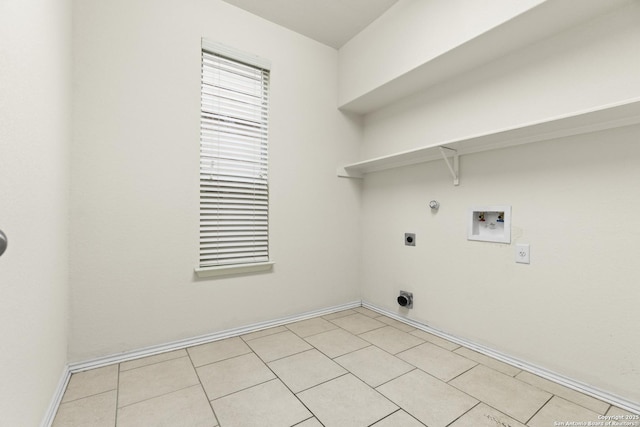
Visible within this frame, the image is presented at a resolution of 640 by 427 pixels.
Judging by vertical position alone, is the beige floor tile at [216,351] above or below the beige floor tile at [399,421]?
below

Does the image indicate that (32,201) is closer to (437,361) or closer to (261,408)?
(261,408)

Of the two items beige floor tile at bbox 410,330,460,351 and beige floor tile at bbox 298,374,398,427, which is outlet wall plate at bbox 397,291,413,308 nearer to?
beige floor tile at bbox 410,330,460,351

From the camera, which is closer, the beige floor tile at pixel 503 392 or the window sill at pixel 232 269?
the beige floor tile at pixel 503 392

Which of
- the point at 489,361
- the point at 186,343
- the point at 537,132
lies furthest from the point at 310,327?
the point at 537,132

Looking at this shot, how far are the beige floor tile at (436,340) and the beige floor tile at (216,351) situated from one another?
1.30 m

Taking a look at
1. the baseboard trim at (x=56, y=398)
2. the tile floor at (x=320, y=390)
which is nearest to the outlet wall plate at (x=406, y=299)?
the tile floor at (x=320, y=390)

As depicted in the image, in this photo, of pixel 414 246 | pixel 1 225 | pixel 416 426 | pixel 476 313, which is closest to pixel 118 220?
pixel 1 225

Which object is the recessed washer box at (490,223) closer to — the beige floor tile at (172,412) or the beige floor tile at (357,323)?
the beige floor tile at (357,323)

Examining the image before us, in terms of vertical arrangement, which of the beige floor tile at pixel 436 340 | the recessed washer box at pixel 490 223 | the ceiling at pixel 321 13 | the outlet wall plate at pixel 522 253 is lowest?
the beige floor tile at pixel 436 340

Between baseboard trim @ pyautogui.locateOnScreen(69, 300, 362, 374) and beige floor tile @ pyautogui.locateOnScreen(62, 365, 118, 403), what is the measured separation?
43mm

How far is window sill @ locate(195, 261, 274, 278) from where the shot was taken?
2.07 m

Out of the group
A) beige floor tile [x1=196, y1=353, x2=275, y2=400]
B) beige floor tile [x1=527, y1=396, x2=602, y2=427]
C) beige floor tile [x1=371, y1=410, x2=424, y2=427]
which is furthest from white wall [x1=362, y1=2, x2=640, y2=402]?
beige floor tile [x1=196, y1=353, x2=275, y2=400]

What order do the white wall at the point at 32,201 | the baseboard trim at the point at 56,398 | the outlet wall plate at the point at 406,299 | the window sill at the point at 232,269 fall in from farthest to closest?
the outlet wall plate at the point at 406,299 → the window sill at the point at 232,269 → the baseboard trim at the point at 56,398 → the white wall at the point at 32,201

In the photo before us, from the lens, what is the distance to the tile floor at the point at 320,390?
1288mm
